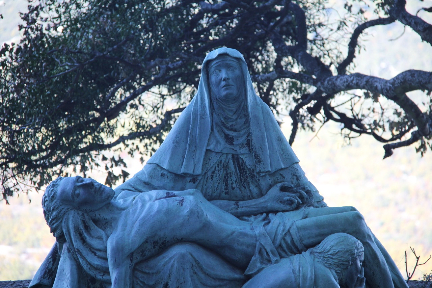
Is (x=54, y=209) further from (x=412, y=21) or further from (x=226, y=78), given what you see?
(x=412, y=21)

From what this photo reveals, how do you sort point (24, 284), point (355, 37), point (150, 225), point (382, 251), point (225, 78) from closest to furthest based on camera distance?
point (150, 225)
point (382, 251)
point (225, 78)
point (24, 284)
point (355, 37)

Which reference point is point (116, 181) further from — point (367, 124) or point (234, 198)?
point (234, 198)

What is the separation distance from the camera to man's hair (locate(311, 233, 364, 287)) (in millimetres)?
4215

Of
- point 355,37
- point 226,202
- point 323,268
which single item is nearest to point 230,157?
point 226,202

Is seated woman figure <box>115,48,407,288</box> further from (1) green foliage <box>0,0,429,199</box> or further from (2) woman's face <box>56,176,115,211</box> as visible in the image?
(1) green foliage <box>0,0,429,199</box>

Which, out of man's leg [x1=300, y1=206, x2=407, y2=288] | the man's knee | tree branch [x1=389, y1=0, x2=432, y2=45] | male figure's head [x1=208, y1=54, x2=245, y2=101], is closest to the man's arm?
man's leg [x1=300, y1=206, x2=407, y2=288]

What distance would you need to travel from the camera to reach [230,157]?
5027 mm

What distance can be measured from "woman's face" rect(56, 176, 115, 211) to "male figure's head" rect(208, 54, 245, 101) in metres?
1.08

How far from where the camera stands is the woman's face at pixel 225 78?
5.00 metres

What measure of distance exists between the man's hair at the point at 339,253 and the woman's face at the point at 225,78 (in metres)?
1.32

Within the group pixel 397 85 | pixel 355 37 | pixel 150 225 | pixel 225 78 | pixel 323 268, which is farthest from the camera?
pixel 355 37

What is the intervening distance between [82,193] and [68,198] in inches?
3.6

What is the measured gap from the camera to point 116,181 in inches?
396

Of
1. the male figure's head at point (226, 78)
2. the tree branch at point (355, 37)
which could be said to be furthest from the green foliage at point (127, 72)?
the male figure's head at point (226, 78)
